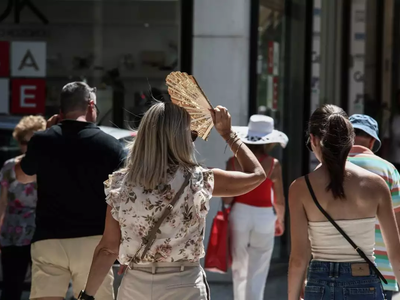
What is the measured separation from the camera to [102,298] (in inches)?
195

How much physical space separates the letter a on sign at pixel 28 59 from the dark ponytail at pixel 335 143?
19.1 feet

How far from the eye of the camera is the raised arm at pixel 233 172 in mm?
3820

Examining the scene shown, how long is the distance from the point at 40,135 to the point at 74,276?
35.3 inches

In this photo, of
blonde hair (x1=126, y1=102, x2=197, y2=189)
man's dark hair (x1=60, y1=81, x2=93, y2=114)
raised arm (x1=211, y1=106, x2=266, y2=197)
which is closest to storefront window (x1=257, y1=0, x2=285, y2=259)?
man's dark hair (x1=60, y1=81, x2=93, y2=114)

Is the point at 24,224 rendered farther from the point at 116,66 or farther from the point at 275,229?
the point at 116,66

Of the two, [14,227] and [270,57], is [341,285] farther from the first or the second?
[270,57]

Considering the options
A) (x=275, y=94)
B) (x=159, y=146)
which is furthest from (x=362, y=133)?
(x=275, y=94)

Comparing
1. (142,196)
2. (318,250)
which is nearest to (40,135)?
(142,196)

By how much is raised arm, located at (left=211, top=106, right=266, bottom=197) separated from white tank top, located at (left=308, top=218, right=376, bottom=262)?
1.19 ft

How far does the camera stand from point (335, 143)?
3.82 metres

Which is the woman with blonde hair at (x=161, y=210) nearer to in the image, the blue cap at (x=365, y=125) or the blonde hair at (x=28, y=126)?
the blue cap at (x=365, y=125)

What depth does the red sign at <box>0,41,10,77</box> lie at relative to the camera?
9125 millimetres

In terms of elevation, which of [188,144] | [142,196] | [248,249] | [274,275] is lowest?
[274,275]

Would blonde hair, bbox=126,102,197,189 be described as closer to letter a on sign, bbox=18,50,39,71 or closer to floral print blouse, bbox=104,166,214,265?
floral print blouse, bbox=104,166,214,265
